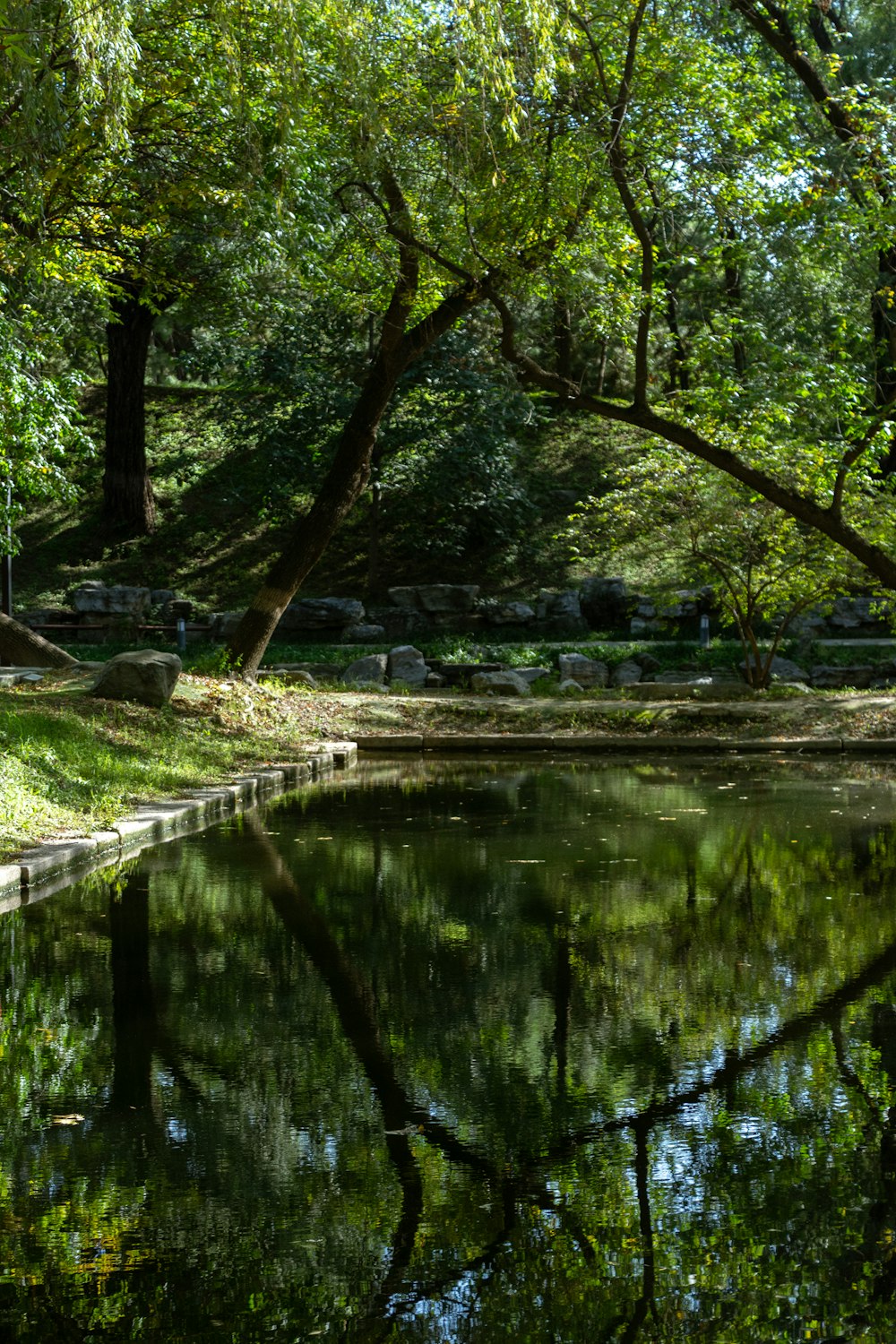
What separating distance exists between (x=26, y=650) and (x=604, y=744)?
783 cm

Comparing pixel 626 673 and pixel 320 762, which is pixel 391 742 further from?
pixel 626 673

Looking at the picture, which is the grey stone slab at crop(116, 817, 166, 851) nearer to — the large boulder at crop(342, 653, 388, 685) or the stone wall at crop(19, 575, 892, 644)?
the large boulder at crop(342, 653, 388, 685)

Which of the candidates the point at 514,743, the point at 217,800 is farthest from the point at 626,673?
the point at 217,800

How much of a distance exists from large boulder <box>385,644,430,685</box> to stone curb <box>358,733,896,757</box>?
15.3ft

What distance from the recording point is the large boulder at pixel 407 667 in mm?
22203

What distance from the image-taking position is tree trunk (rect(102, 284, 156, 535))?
31.5 m

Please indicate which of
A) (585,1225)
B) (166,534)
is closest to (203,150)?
(585,1225)

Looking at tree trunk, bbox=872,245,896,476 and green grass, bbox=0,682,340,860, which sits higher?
tree trunk, bbox=872,245,896,476

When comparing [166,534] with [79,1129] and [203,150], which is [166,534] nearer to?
[203,150]

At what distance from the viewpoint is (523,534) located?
3145 centimetres

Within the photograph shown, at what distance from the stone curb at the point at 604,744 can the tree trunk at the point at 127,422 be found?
55.7 feet

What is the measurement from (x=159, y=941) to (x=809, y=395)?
11.7m

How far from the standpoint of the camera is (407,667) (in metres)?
22.5

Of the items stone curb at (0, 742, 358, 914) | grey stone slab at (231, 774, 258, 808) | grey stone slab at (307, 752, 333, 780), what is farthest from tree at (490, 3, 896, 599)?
grey stone slab at (231, 774, 258, 808)
